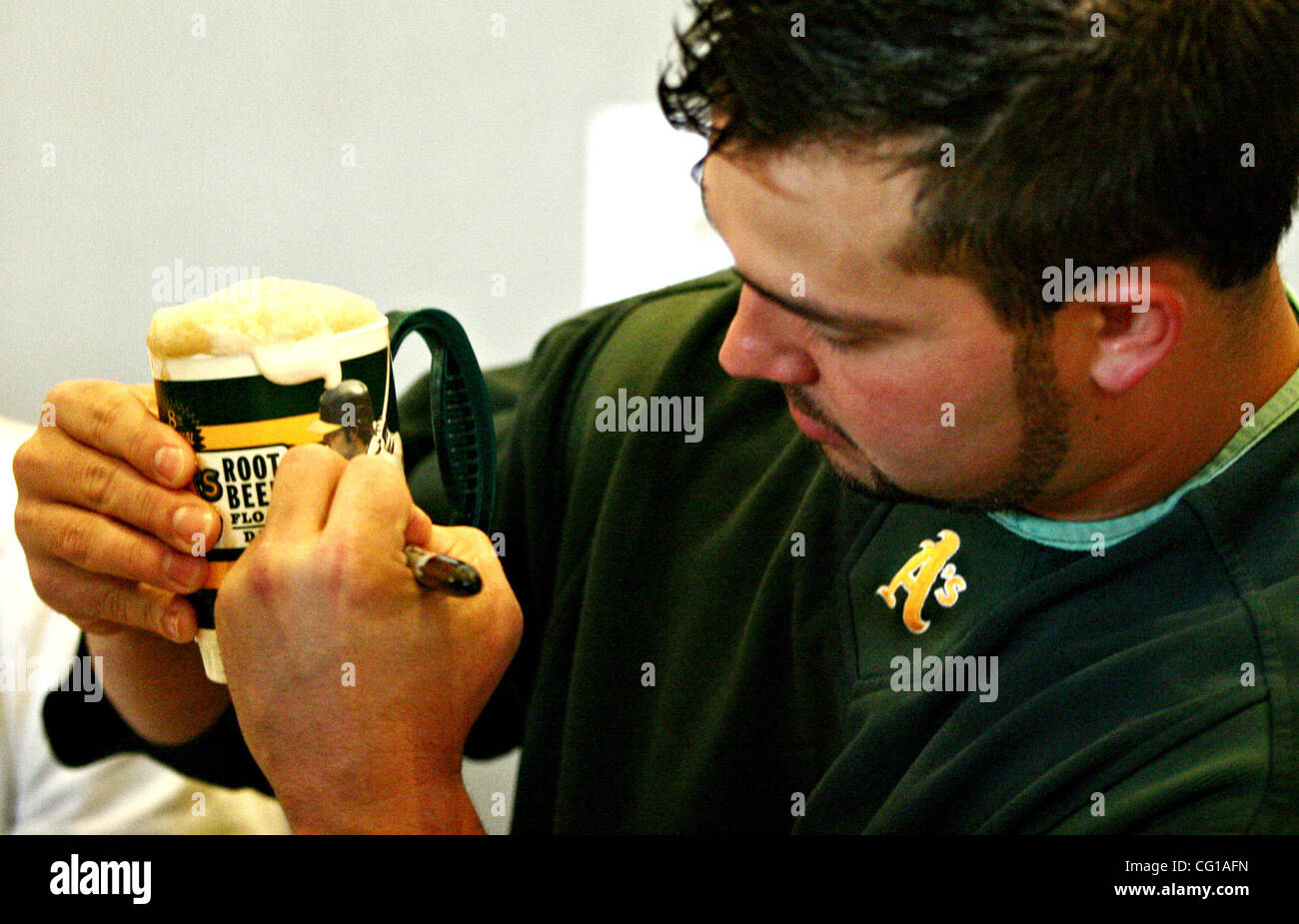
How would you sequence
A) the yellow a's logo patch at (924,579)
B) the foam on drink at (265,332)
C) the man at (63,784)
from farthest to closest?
the man at (63,784) → the yellow a's logo patch at (924,579) → the foam on drink at (265,332)

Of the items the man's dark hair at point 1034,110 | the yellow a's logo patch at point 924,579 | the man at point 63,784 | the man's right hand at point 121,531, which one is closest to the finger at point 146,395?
the man's right hand at point 121,531

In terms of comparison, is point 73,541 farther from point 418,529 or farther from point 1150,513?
point 1150,513

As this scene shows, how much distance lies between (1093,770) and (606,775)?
1.28 feet

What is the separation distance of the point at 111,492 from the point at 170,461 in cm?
11

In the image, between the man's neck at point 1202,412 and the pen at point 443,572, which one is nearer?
the pen at point 443,572

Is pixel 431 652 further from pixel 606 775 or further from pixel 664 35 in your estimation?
pixel 664 35

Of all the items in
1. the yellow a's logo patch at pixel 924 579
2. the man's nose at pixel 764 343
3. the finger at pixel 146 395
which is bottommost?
the yellow a's logo patch at pixel 924 579

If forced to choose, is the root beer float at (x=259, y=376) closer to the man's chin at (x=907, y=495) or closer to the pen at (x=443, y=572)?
the pen at (x=443, y=572)

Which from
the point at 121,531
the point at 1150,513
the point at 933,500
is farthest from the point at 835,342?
the point at 121,531

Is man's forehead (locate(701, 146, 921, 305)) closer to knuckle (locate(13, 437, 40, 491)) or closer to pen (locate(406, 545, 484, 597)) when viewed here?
pen (locate(406, 545, 484, 597))

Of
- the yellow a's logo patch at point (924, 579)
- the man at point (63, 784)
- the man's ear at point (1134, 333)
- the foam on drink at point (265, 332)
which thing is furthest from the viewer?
the man at point (63, 784)

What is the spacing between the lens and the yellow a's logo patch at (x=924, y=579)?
787 mm
